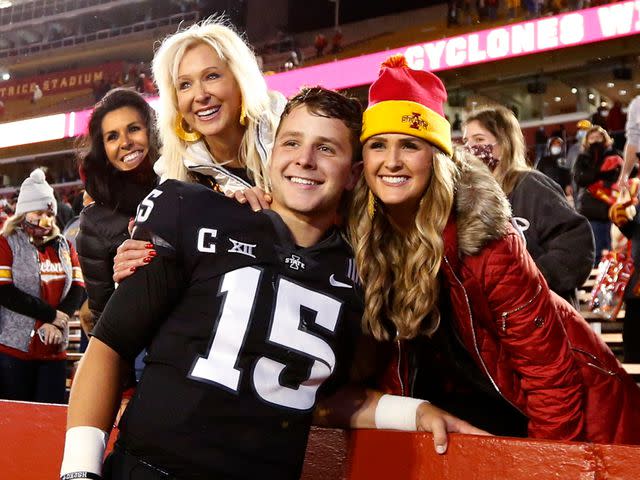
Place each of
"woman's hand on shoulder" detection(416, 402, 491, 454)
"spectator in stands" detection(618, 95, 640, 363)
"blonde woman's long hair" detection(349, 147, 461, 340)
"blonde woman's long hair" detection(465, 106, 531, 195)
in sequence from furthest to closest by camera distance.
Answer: "spectator in stands" detection(618, 95, 640, 363) < "blonde woman's long hair" detection(465, 106, 531, 195) < "blonde woman's long hair" detection(349, 147, 461, 340) < "woman's hand on shoulder" detection(416, 402, 491, 454)

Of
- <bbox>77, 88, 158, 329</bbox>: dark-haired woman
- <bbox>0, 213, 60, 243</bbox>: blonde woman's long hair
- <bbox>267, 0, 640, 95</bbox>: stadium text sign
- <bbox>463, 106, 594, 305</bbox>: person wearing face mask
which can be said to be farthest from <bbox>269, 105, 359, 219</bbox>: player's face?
<bbox>267, 0, 640, 95</bbox>: stadium text sign

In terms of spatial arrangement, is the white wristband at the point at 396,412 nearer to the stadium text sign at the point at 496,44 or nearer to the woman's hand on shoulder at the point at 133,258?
the woman's hand on shoulder at the point at 133,258

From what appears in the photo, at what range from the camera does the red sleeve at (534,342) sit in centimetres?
165

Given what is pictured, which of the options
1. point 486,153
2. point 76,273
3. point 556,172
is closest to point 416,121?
point 486,153

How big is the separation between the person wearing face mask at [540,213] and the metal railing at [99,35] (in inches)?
889

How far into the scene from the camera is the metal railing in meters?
25.2

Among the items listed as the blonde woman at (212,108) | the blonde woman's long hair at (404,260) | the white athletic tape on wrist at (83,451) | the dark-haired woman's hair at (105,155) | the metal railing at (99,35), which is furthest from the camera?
the metal railing at (99,35)

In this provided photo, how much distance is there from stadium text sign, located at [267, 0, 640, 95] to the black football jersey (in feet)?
33.8

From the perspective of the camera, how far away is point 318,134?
5.51ft

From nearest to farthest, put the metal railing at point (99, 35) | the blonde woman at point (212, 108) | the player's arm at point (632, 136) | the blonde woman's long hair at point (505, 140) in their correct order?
the blonde woman at point (212, 108), the blonde woman's long hair at point (505, 140), the player's arm at point (632, 136), the metal railing at point (99, 35)

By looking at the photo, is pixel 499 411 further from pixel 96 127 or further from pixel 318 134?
pixel 96 127

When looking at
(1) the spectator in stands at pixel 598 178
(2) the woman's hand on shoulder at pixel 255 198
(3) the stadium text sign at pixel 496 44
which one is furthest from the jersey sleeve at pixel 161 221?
(3) the stadium text sign at pixel 496 44

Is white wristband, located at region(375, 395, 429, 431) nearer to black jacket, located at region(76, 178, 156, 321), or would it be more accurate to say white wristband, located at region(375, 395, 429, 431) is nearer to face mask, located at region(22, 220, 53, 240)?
black jacket, located at region(76, 178, 156, 321)

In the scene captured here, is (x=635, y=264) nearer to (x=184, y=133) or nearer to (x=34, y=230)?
(x=184, y=133)
